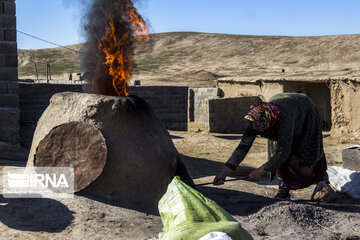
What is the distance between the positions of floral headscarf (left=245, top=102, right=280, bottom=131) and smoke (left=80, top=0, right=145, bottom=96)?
1655 millimetres

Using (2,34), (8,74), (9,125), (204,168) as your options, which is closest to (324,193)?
(204,168)

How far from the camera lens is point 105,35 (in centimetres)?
518

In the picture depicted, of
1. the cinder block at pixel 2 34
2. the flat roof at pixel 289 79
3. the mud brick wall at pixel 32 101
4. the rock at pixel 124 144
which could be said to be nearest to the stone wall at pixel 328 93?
the flat roof at pixel 289 79

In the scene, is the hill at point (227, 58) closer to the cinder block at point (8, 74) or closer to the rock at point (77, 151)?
the cinder block at point (8, 74)

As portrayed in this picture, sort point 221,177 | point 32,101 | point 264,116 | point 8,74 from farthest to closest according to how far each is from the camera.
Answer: point 32,101 → point 8,74 → point 221,177 → point 264,116

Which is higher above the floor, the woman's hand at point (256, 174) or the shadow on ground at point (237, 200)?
the woman's hand at point (256, 174)

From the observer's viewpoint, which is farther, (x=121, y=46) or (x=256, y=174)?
(x=121, y=46)

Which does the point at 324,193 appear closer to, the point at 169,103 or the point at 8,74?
the point at 8,74

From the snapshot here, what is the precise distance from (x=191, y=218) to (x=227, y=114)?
10665mm

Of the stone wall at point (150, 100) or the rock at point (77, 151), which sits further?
the stone wall at point (150, 100)

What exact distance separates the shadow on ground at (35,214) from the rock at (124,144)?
0.42m

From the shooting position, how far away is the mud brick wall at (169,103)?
12375 millimetres

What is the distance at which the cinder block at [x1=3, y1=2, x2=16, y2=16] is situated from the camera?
8240 millimetres

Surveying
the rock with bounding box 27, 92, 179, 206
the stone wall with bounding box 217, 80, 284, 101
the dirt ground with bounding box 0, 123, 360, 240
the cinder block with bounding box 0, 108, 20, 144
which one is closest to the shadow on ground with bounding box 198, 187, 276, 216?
the dirt ground with bounding box 0, 123, 360, 240
